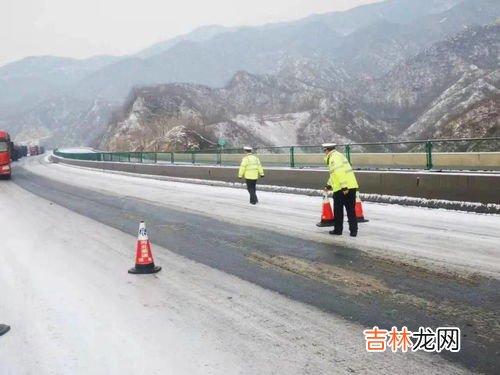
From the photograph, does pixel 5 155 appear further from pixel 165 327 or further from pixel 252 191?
pixel 165 327

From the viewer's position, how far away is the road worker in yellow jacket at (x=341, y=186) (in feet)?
29.0

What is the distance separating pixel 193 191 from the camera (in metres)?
19.6

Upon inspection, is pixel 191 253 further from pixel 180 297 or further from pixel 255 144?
pixel 255 144

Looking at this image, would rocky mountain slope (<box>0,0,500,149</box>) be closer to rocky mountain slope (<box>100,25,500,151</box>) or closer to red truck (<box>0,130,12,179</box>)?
rocky mountain slope (<box>100,25,500,151</box>)

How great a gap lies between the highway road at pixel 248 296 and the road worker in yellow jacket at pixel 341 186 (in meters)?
0.40

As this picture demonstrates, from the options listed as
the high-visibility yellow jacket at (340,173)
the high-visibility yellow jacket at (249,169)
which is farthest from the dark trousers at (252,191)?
the high-visibility yellow jacket at (340,173)

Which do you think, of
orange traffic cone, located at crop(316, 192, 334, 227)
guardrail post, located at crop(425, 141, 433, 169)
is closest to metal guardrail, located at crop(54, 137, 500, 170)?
guardrail post, located at crop(425, 141, 433, 169)

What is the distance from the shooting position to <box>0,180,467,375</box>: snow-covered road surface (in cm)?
405

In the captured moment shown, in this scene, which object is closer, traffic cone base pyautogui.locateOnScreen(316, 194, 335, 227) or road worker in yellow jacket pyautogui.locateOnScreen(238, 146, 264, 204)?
traffic cone base pyautogui.locateOnScreen(316, 194, 335, 227)

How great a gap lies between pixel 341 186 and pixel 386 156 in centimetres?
1643

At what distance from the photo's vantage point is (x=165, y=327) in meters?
4.91

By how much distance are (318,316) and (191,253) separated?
11.8 ft

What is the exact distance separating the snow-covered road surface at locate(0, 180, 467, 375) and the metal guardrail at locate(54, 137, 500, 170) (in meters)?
9.09

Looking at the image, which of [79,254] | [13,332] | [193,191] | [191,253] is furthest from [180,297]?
[193,191]
